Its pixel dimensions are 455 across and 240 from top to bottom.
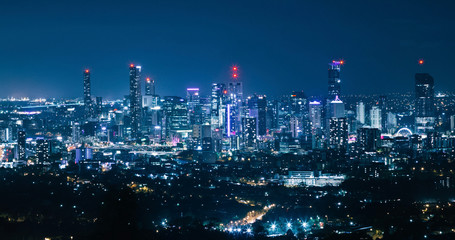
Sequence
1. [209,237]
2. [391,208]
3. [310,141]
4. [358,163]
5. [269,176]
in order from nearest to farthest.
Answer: [209,237]
[391,208]
[269,176]
[358,163]
[310,141]

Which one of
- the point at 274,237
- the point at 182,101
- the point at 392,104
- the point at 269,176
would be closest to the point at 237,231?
the point at 274,237

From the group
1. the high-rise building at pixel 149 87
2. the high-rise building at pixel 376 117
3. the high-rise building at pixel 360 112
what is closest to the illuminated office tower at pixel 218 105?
the high-rise building at pixel 149 87

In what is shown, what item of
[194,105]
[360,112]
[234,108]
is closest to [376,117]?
[360,112]

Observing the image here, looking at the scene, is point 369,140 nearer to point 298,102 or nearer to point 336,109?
point 336,109

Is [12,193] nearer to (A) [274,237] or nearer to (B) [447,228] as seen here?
(A) [274,237]

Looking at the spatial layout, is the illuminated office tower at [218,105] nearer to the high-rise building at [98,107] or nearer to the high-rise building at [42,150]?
the high-rise building at [98,107]

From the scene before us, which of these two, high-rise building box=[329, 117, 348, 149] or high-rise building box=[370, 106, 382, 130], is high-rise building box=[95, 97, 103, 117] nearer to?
high-rise building box=[329, 117, 348, 149]
